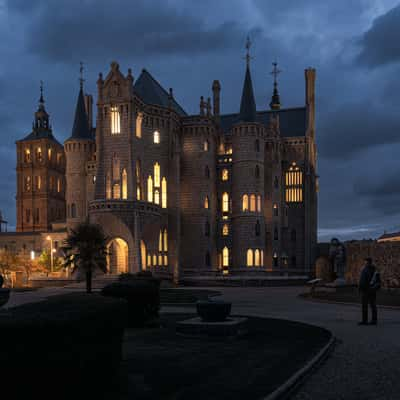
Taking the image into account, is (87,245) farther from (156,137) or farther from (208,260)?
(208,260)

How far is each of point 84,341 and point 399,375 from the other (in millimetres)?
6247

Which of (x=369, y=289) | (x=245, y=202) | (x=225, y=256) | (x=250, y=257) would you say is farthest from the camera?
(x=225, y=256)

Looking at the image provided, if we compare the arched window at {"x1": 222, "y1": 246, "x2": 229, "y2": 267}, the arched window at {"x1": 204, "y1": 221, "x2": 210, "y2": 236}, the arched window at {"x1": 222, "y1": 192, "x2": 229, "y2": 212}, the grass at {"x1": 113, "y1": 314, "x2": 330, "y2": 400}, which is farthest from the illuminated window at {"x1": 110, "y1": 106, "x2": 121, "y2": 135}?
the grass at {"x1": 113, "y1": 314, "x2": 330, "y2": 400}

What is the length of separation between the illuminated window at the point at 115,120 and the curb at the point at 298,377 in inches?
1902

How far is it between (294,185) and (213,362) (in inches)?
2570

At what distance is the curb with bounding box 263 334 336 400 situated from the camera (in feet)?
25.8

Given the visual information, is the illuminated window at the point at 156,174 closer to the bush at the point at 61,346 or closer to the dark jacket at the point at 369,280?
the dark jacket at the point at 369,280

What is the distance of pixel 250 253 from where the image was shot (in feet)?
215

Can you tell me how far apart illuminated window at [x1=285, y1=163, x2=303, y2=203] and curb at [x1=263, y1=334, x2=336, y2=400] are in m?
62.2

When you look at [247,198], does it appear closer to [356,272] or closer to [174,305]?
[356,272]

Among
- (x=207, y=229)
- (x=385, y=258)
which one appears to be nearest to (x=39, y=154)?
(x=207, y=229)

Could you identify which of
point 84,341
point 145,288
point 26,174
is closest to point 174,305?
point 145,288

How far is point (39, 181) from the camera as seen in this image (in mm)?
102375

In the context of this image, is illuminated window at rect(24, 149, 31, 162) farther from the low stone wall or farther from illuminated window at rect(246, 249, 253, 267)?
the low stone wall
